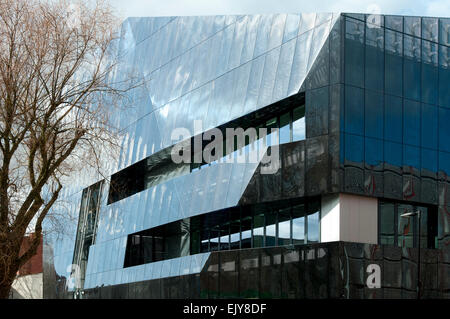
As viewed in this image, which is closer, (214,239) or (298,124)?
(298,124)

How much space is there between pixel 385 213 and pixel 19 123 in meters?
14.8

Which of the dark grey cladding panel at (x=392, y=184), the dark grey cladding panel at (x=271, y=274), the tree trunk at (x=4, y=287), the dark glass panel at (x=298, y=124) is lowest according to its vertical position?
the tree trunk at (x=4, y=287)

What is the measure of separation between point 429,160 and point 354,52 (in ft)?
16.2

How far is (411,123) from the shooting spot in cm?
2573

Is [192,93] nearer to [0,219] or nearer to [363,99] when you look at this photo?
[363,99]

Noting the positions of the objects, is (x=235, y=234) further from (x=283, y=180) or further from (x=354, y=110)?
(x=354, y=110)

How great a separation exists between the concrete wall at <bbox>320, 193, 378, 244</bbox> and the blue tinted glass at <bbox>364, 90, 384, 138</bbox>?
2.38 m

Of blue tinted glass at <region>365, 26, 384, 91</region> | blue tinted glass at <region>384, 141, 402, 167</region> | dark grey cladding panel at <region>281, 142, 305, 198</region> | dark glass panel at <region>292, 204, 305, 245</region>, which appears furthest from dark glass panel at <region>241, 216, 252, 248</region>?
blue tinted glass at <region>365, 26, 384, 91</region>

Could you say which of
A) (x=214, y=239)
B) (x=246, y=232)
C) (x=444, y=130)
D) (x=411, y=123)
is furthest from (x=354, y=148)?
(x=214, y=239)

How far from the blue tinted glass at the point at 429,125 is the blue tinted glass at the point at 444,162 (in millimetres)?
476

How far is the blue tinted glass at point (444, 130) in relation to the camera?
26.3 meters

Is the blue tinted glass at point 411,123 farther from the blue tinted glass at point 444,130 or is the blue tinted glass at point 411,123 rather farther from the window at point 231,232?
the window at point 231,232

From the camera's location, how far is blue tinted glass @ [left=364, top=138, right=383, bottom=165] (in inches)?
972

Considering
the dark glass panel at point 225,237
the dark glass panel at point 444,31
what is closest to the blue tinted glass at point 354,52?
the dark glass panel at point 444,31
